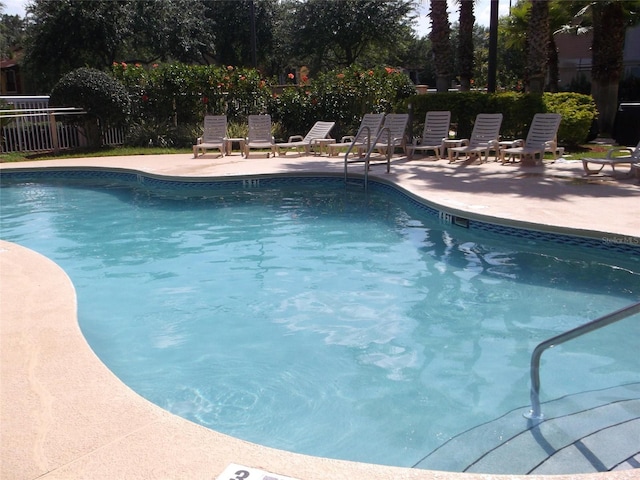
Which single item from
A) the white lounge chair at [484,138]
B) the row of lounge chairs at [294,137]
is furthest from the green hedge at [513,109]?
the white lounge chair at [484,138]

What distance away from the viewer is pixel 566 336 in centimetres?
274

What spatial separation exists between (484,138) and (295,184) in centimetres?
420

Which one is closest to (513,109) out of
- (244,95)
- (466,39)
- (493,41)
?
(493,41)

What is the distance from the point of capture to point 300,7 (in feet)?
114

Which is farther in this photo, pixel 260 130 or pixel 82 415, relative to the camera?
pixel 260 130

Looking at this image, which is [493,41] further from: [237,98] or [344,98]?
[237,98]

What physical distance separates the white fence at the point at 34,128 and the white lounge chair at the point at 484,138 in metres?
10.5

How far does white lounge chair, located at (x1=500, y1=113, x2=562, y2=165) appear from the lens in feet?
38.8

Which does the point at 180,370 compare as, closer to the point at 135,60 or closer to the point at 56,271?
the point at 56,271

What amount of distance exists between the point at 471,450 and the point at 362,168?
937 cm

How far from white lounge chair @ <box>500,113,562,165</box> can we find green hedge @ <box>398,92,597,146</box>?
53.8 inches

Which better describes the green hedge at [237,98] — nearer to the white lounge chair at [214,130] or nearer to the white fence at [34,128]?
the white fence at [34,128]

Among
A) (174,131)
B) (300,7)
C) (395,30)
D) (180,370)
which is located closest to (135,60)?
(300,7)

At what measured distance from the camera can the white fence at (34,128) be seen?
1611cm
